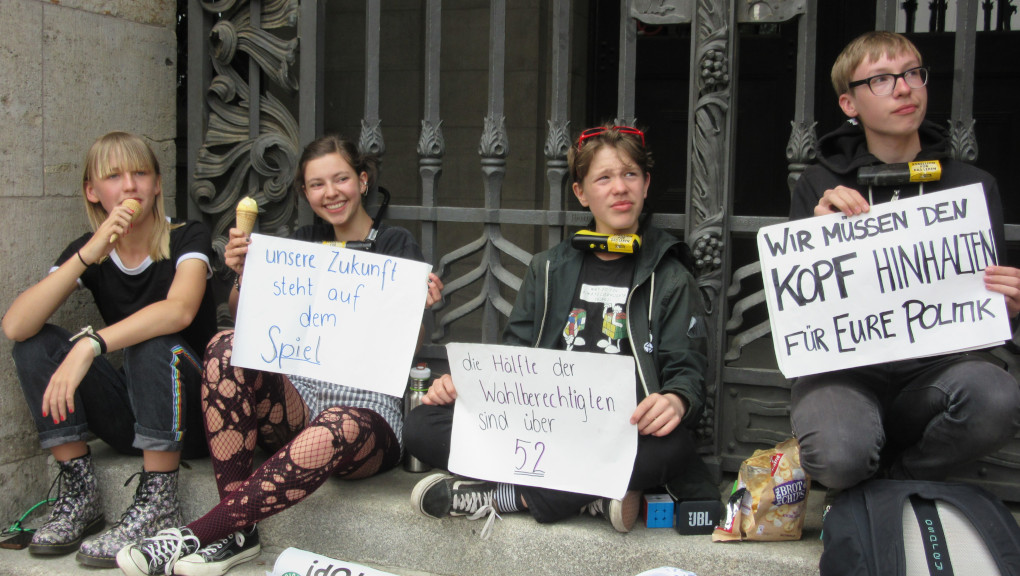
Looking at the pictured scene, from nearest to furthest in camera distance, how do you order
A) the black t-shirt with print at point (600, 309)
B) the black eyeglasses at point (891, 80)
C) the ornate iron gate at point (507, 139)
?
the black eyeglasses at point (891, 80), the black t-shirt with print at point (600, 309), the ornate iron gate at point (507, 139)

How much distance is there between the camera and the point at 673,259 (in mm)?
3102

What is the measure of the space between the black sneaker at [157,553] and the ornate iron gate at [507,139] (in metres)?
1.12

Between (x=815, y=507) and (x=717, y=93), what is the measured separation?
1437 mm

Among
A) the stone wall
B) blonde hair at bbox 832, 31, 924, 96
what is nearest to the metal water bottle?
the stone wall

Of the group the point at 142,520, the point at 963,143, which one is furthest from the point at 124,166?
the point at 963,143

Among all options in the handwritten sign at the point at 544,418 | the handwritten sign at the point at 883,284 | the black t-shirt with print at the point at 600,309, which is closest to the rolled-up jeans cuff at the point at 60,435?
the handwritten sign at the point at 544,418

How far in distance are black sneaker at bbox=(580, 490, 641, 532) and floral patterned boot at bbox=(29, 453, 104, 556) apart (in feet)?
5.95

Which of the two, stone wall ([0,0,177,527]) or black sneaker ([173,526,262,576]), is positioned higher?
stone wall ([0,0,177,527])

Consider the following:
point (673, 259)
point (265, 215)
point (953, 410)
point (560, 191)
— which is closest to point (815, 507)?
point (953, 410)

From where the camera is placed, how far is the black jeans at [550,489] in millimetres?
2854

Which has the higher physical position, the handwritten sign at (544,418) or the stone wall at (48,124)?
the stone wall at (48,124)

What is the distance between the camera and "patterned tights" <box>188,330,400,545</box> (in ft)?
9.66

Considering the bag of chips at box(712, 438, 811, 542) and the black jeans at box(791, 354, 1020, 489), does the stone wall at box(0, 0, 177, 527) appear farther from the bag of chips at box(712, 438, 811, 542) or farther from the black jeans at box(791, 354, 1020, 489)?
the black jeans at box(791, 354, 1020, 489)

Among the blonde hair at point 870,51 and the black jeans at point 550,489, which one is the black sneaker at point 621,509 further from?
the blonde hair at point 870,51
